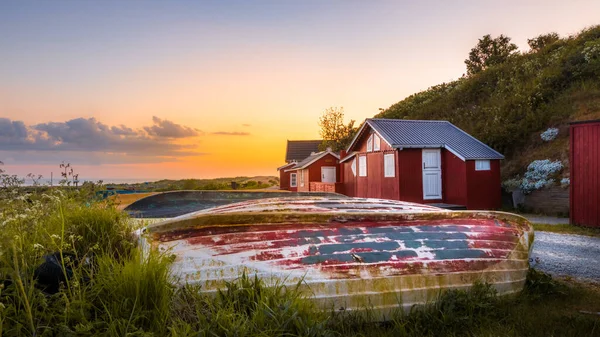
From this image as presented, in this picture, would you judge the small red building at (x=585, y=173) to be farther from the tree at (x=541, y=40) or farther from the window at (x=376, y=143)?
the tree at (x=541, y=40)

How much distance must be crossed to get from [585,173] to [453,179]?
6474 millimetres

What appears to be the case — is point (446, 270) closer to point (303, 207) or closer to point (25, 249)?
point (303, 207)

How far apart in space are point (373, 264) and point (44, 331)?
2.67 meters

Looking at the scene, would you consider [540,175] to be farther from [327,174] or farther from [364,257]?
[364,257]

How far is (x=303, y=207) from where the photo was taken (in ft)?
16.0

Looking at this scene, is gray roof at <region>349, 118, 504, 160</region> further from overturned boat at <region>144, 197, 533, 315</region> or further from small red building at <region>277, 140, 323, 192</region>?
small red building at <region>277, 140, 323, 192</region>

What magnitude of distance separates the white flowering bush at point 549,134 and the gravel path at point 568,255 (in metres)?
11.6

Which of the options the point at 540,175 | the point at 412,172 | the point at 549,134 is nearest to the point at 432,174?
the point at 412,172

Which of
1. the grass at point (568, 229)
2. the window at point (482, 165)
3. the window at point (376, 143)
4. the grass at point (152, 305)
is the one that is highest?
the window at point (376, 143)

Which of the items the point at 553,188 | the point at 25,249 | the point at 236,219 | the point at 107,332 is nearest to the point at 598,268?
the point at 236,219

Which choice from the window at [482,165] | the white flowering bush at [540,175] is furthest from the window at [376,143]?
the white flowering bush at [540,175]

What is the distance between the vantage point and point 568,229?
1198 centimetres

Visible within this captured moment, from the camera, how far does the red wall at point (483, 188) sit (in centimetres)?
1805

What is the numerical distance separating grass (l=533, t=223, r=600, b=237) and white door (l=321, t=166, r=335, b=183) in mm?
20617
